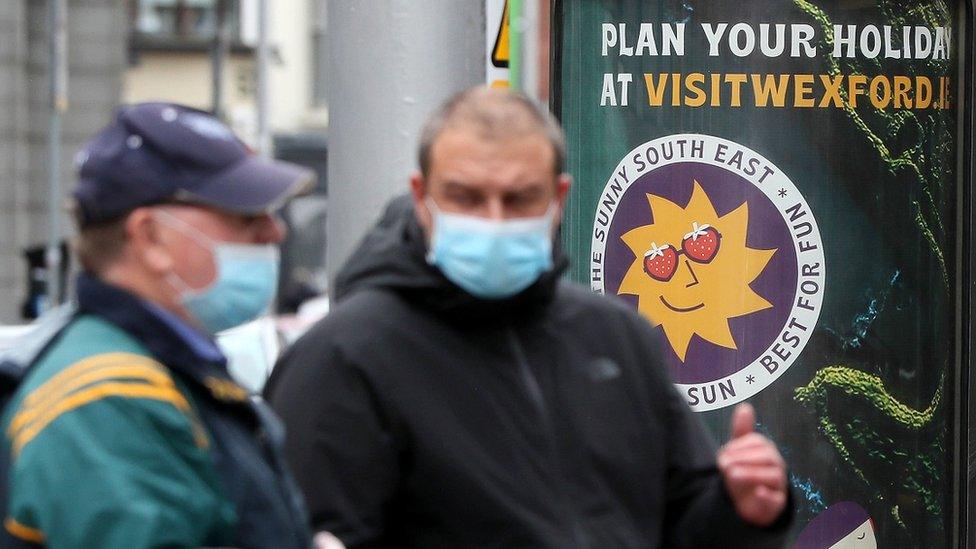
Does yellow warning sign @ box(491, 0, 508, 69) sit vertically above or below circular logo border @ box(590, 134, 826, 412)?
above

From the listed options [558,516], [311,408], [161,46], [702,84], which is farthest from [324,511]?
[161,46]

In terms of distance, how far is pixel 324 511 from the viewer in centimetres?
275

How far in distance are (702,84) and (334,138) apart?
3.19 ft

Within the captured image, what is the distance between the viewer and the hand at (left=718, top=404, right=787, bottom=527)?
2.81 m

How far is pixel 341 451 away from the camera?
2748mm

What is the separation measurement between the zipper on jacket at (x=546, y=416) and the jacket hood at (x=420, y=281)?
6 cm

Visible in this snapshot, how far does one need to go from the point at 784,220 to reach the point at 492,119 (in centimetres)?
179

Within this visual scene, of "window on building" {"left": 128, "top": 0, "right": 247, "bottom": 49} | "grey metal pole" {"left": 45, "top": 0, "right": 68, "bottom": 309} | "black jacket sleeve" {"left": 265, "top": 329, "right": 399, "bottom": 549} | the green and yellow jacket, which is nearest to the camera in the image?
the green and yellow jacket

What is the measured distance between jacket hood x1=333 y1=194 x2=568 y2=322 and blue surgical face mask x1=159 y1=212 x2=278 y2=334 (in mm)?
331

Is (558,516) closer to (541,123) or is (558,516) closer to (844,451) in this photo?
(541,123)

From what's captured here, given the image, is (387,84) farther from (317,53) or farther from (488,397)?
(317,53)

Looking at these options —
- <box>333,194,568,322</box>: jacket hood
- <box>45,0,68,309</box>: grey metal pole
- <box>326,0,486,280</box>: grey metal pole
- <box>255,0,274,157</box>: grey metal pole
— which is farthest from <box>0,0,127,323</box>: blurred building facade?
<box>333,194,568,322</box>: jacket hood

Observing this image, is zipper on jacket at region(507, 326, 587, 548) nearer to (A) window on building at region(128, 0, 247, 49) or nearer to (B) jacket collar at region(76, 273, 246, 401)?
(B) jacket collar at region(76, 273, 246, 401)

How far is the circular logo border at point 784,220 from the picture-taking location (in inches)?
175
